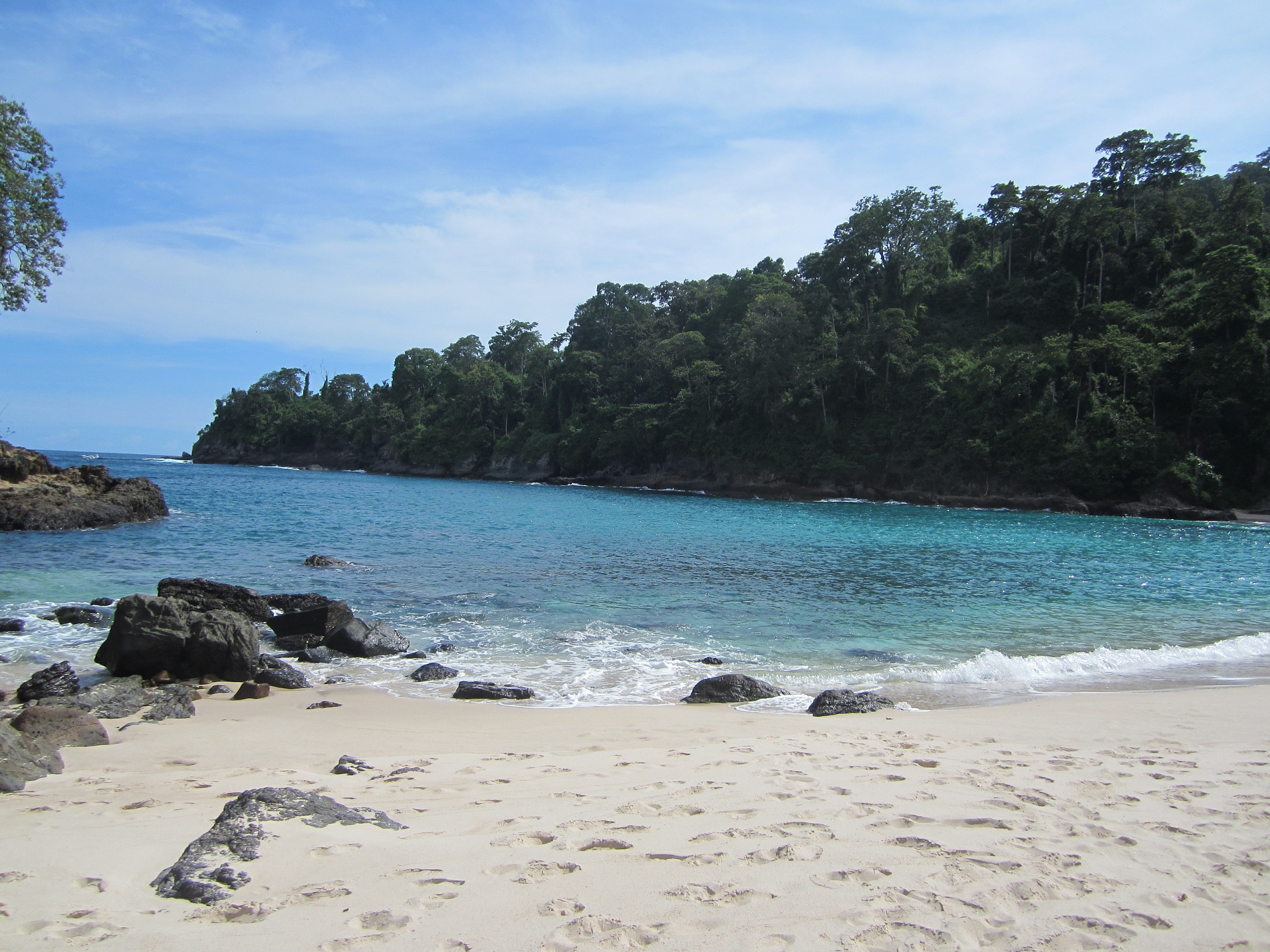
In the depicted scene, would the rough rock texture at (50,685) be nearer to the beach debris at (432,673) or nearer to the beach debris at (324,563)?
the beach debris at (432,673)

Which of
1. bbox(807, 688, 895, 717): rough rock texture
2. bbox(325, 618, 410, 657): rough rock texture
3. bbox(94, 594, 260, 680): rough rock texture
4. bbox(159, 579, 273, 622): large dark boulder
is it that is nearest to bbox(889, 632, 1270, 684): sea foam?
bbox(807, 688, 895, 717): rough rock texture

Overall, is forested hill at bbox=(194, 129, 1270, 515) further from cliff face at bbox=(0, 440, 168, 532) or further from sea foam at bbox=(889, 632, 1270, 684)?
cliff face at bbox=(0, 440, 168, 532)

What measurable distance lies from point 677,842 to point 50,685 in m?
7.29

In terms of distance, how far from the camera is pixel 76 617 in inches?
426

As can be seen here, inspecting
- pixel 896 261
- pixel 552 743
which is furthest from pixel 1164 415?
pixel 552 743

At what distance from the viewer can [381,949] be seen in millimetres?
2643

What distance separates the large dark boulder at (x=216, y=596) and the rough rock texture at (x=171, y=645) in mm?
2762

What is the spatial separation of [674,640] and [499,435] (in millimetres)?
75557

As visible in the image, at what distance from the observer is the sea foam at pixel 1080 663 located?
9.02 metres

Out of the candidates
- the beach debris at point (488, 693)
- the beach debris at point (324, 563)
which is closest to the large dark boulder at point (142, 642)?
the beach debris at point (488, 693)

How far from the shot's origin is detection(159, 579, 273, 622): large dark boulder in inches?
450

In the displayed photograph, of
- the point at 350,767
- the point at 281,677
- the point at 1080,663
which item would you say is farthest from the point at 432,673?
the point at 1080,663

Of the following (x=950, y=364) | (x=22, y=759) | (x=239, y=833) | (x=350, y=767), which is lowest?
(x=350, y=767)

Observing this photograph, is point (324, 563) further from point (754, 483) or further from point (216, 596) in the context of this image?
point (754, 483)
